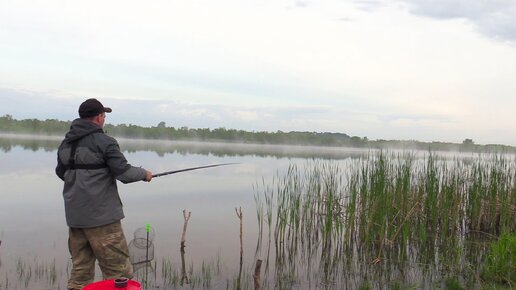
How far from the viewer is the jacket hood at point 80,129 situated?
3312mm

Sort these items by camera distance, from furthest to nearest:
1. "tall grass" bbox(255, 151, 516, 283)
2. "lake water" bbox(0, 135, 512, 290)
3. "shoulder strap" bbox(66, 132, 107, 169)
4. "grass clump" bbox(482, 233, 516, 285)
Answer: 1. "tall grass" bbox(255, 151, 516, 283)
2. "lake water" bbox(0, 135, 512, 290)
3. "grass clump" bbox(482, 233, 516, 285)
4. "shoulder strap" bbox(66, 132, 107, 169)

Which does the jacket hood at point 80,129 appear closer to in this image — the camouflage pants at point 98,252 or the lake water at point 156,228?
the camouflage pants at point 98,252

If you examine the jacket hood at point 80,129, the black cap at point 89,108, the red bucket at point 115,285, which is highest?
the black cap at point 89,108

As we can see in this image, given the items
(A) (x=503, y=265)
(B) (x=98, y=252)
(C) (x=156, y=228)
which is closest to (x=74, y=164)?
(B) (x=98, y=252)

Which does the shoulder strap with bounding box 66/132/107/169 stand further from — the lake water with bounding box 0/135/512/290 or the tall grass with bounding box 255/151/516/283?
the tall grass with bounding box 255/151/516/283

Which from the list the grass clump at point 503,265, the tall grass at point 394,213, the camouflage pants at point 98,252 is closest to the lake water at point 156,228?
the tall grass at point 394,213

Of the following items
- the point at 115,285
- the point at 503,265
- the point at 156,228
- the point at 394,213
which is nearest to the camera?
the point at 115,285

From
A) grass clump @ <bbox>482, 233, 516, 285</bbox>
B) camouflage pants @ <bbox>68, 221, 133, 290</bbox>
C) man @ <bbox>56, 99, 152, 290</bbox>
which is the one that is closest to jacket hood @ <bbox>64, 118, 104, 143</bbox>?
man @ <bbox>56, 99, 152, 290</bbox>

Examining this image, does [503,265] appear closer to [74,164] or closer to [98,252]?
[98,252]

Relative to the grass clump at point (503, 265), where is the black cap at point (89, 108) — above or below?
above

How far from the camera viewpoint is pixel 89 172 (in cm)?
330

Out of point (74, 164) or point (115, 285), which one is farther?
point (74, 164)

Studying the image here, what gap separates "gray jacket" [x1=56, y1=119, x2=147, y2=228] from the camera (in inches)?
130

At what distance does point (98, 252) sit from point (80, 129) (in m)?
1.07
